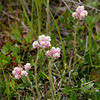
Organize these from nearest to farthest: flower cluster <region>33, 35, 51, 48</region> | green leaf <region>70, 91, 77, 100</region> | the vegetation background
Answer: flower cluster <region>33, 35, 51, 48</region> → green leaf <region>70, 91, 77, 100</region> → the vegetation background

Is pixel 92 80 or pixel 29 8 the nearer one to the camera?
pixel 92 80

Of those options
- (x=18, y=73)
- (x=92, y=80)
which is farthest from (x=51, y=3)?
(x=18, y=73)

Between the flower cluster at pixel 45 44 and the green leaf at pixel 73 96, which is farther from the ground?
the flower cluster at pixel 45 44

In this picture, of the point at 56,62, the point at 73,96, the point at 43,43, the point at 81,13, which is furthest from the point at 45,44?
the point at 56,62

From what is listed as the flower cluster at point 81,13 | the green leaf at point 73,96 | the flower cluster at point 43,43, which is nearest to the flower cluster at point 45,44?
the flower cluster at point 43,43

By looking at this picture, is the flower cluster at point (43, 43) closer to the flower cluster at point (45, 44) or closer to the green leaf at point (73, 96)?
the flower cluster at point (45, 44)

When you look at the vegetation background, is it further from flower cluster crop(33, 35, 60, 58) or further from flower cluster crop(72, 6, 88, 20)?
flower cluster crop(33, 35, 60, 58)

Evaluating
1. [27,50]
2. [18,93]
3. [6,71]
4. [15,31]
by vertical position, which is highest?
[15,31]

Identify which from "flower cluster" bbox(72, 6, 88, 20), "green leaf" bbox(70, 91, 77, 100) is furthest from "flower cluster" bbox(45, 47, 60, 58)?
"green leaf" bbox(70, 91, 77, 100)

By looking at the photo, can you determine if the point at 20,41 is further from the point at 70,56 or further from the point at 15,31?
the point at 70,56

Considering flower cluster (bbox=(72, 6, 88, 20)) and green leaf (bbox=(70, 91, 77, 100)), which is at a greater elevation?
flower cluster (bbox=(72, 6, 88, 20))

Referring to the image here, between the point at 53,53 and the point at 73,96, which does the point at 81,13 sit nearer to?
the point at 53,53
